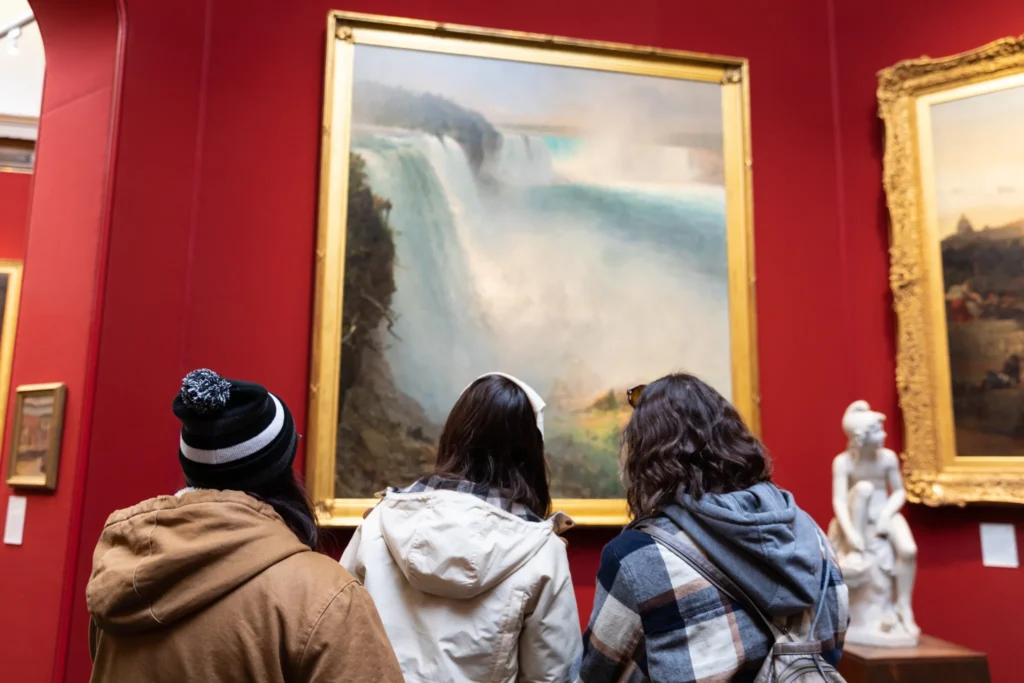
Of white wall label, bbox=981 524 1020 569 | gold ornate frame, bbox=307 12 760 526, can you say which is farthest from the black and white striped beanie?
white wall label, bbox=981 524 1020 569

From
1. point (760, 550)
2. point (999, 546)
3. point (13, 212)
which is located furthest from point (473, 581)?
point (13, 212)

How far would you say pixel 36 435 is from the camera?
319 centimetres

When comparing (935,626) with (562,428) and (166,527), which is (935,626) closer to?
(562,428)

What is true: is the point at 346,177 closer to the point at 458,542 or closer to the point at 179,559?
the point at 458,542

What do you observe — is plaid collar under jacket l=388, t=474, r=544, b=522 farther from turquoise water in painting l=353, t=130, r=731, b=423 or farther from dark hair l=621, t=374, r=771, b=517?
turquoise water in painting l=353, t=130, r=731, b=423

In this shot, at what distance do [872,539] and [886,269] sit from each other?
4.74 feet

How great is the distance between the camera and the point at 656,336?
3764 mm

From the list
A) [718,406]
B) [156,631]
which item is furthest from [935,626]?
[156,631]

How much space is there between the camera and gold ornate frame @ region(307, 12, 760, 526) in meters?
3.32

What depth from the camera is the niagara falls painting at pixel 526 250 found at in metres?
3.44

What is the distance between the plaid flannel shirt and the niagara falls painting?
1957mm

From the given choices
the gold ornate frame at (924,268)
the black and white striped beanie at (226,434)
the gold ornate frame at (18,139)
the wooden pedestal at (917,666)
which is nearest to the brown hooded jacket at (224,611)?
the black and white striped beanie at (226,434)

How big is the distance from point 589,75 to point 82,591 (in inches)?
127

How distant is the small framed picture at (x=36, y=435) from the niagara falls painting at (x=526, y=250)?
113cm
